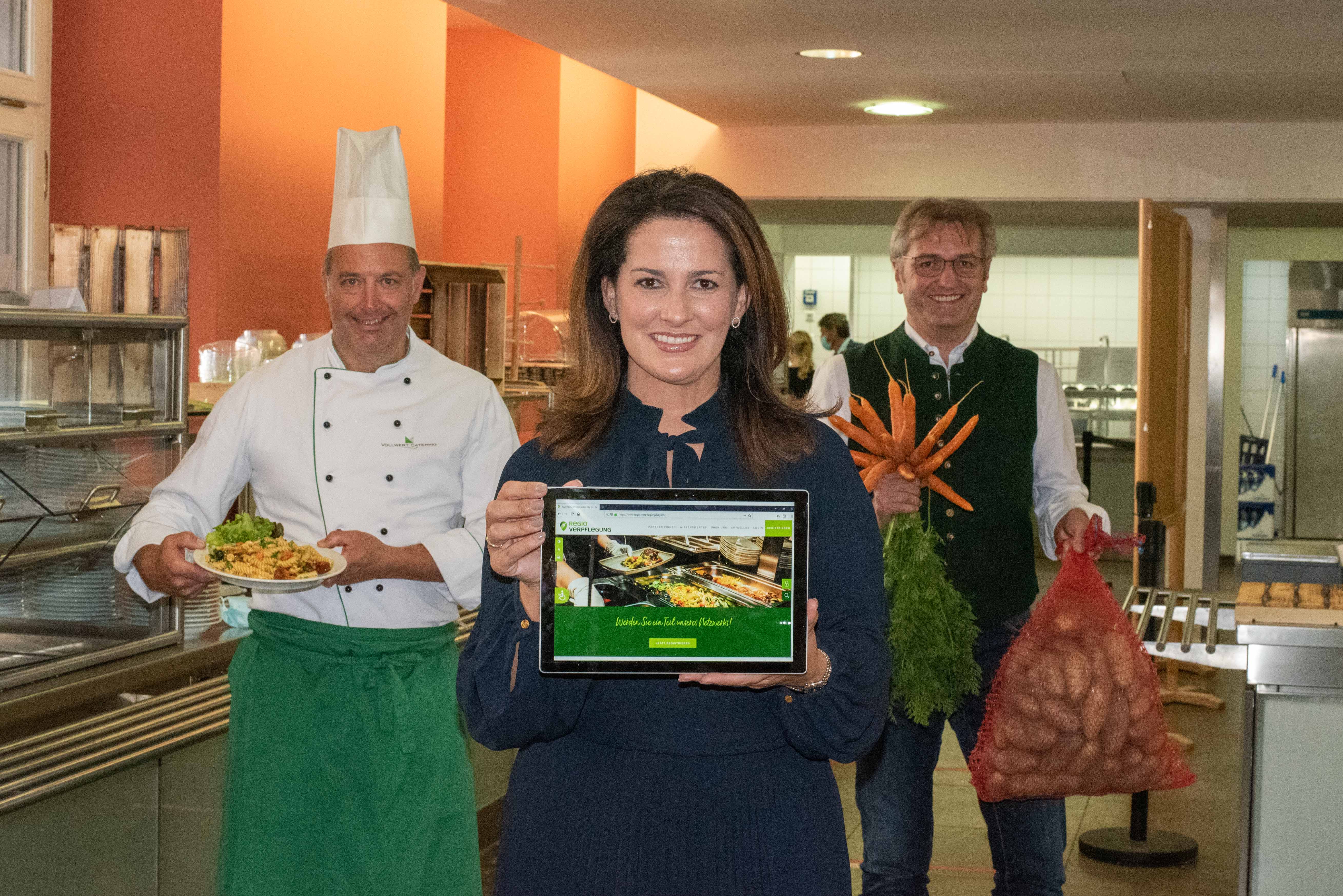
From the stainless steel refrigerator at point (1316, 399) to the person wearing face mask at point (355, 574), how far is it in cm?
877

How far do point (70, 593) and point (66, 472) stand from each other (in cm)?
23

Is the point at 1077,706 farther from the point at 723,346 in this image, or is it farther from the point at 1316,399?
the point at 1316,399

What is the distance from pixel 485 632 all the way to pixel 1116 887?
2.88 meters

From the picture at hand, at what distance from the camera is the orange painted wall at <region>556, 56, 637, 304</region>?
7645mm

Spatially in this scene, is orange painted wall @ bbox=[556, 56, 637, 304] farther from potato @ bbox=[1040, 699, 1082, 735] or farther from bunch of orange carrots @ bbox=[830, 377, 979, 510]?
potato @ bbox=[1040, 699, 1082, 735]

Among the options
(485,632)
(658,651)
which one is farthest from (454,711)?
(658,651)

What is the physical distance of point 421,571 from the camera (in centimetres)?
234

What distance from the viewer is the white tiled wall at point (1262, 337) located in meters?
10.4

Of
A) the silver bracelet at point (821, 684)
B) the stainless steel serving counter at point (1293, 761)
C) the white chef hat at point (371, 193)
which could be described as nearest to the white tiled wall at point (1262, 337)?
the stainless steel serving counter at point (1293, 761)

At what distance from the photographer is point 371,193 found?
102 inches

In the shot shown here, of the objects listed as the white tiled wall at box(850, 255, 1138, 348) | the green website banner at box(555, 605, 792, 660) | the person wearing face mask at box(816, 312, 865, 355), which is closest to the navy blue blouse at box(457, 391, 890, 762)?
the green website banner at box(555, 605, 792, 660)

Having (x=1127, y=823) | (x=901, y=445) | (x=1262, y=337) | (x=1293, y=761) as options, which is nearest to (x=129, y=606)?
(x=901, y=445)

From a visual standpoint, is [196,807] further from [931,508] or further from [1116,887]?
[1116,887]

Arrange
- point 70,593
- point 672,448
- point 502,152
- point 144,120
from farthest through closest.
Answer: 1. point 502,152
2. point 144,120
3. point 70,593
4. point 672,448
